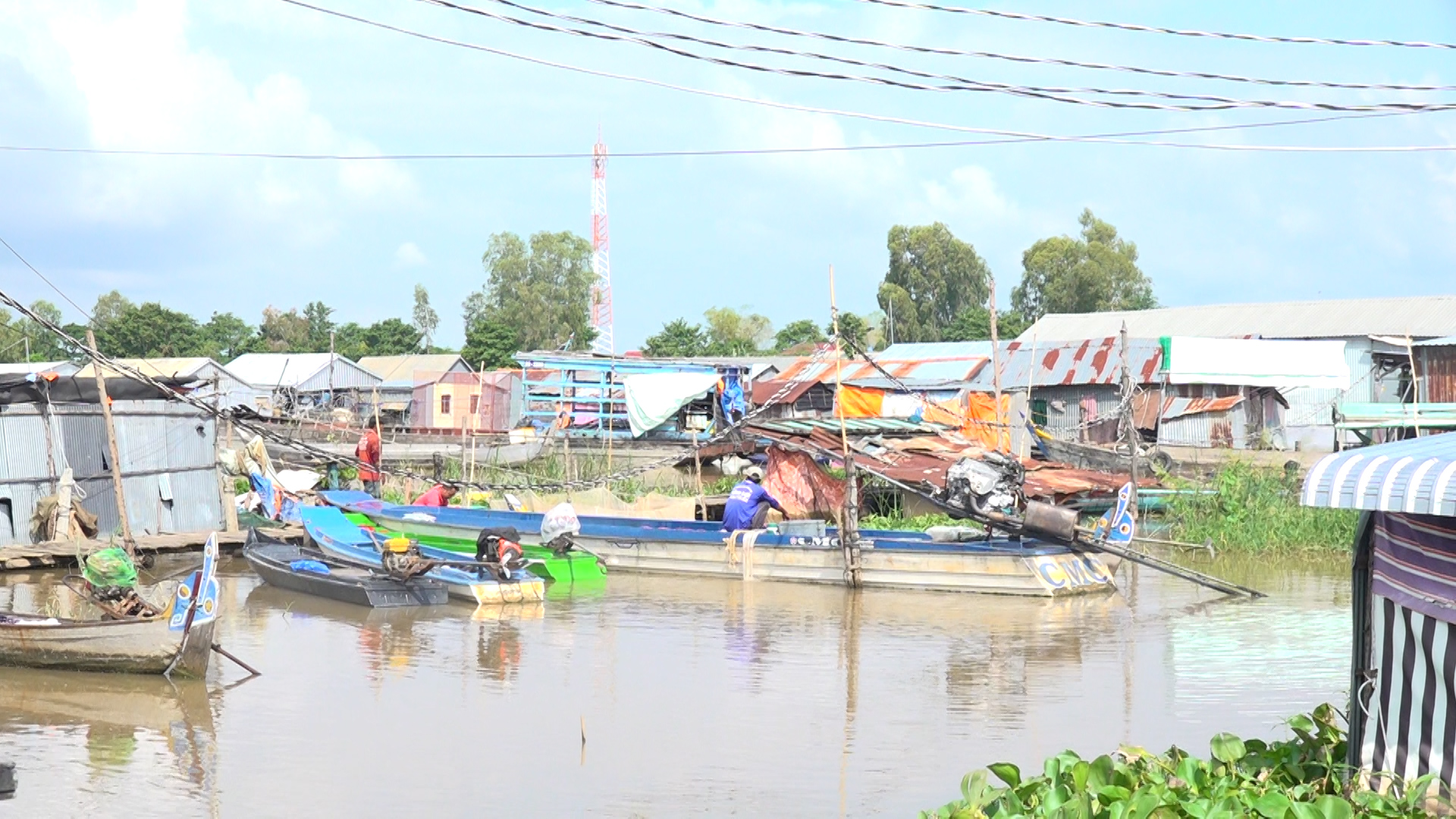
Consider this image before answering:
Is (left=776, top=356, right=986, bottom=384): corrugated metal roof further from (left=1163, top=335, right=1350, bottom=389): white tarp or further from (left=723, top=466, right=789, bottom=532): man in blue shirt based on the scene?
(left=723, top=466, right=789, bottom=532): man in blue shirt

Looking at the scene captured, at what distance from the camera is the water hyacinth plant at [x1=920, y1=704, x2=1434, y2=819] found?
5629mm

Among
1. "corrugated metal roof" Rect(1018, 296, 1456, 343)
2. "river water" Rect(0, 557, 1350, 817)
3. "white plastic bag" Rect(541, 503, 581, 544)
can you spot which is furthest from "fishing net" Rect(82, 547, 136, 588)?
"corrugated metal roof" Rect(1018, 296, 1456, 343)

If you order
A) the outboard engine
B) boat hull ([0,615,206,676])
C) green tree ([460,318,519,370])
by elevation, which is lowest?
boat hull ([0,615,206,676])

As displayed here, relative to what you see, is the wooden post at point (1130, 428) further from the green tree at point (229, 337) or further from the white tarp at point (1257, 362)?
the green tree at point (229, 337)

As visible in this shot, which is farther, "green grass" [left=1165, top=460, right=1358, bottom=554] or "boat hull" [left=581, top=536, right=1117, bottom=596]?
"green grass" [left=1165, top=460, right=1358, bottom=554]

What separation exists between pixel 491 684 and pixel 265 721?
205 centimetres

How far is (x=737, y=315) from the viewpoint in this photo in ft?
244

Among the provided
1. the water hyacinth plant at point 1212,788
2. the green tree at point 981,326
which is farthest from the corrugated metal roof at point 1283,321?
the water hyacinth plant at point 1212,788

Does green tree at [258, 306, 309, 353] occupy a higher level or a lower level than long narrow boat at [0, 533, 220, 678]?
higher

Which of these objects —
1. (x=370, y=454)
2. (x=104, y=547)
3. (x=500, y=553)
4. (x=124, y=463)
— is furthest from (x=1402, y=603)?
(x=370, y=454)

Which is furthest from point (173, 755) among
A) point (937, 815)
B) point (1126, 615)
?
point (1126, 615)

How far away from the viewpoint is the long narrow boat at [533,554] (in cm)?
1903

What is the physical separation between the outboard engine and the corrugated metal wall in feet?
40.8

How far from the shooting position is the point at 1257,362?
3028 centimetres
